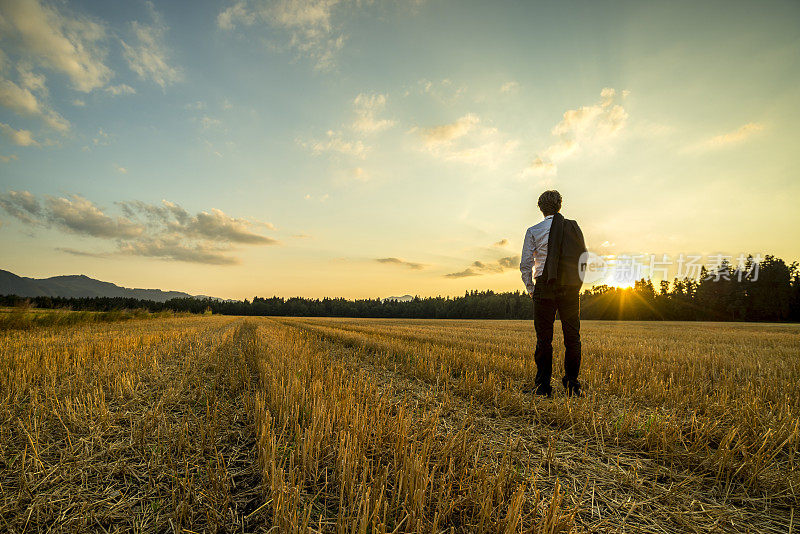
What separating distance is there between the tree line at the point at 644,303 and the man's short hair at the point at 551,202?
155ft

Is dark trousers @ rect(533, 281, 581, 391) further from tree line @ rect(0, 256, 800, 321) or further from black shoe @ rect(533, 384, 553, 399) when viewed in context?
tree line @ rect(0, 256, 800, 321)

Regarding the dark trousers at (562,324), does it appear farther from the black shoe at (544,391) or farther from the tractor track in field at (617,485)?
the tractor track in field at (617,485)

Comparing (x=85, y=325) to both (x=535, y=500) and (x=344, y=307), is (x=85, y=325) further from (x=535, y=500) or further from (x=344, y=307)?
(x=344, y=307)

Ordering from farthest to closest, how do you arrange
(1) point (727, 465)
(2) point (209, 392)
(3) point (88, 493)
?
(2) point (209, 392) → (1) point (727, 465) → (3) point (88, 493)

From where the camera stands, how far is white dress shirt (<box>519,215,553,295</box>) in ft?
15.0

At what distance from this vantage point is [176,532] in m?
1.73

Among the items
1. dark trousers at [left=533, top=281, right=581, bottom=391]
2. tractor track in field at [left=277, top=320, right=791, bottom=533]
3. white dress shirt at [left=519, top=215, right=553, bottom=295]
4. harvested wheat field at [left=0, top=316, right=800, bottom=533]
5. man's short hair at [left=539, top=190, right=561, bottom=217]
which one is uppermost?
man's short hair at [left=539, top=190, right=561, bottom=217]

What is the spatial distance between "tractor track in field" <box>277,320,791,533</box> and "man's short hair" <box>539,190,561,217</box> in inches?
113

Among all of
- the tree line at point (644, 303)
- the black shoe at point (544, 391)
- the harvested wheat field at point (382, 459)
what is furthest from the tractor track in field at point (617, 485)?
the tree line at point (644, 303)

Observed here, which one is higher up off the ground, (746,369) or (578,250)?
(578,250)

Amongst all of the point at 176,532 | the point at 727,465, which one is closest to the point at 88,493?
the point at 176,532

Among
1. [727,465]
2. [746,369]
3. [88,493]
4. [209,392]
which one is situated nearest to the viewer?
[88,493]

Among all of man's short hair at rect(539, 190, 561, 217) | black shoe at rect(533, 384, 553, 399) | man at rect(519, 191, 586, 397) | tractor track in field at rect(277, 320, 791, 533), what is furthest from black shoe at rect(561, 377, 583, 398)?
man's short hair at rect(539, 190, 561, 217)

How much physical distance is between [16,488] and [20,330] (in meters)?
14.4
